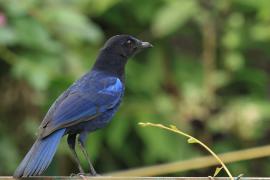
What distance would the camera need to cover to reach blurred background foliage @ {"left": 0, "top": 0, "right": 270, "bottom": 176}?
597cm

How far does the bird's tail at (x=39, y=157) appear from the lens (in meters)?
3.31

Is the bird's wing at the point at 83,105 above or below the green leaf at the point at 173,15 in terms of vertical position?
below

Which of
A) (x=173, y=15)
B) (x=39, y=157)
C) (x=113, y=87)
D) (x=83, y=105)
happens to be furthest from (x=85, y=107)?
(x=173, y=15)

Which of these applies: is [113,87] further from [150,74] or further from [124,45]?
[150,74]

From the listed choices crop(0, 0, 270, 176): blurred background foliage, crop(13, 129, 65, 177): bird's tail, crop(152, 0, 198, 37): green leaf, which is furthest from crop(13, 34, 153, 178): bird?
crop(152, 0, 198, 37): green leaf

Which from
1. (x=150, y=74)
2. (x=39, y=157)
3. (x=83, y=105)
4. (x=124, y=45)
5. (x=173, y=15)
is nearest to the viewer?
(x=39, y=157)

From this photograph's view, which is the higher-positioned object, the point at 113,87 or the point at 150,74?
the point at 113,87

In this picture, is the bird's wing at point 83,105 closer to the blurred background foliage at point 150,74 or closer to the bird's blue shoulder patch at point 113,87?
the bird's blue shoulder patch at point 113,87

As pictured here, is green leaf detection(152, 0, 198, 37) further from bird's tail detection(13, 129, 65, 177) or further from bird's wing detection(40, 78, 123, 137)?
bird's tail detection(13, 129, 65, 177)

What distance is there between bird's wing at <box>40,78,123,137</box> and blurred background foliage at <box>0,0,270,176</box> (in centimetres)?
163

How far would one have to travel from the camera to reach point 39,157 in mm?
3508

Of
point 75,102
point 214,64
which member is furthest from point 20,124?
point 75,102

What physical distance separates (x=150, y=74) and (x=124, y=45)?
1.83 m

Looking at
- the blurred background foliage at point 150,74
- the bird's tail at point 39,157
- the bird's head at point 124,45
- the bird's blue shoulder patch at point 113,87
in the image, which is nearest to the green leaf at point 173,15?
the blurred background foliage at point 150,74
